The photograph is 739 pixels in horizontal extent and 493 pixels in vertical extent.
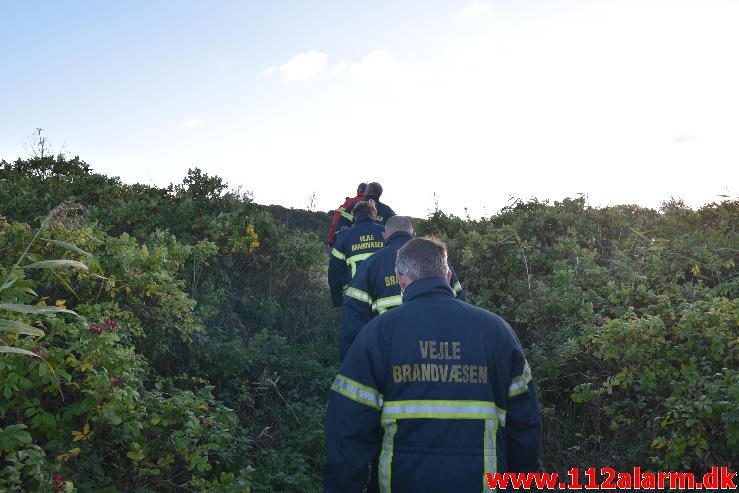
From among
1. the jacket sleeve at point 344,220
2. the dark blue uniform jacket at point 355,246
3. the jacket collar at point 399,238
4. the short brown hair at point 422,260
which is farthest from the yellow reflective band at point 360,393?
→ the jacket sleeve at point 344,220

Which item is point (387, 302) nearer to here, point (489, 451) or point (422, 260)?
point (422, 260)

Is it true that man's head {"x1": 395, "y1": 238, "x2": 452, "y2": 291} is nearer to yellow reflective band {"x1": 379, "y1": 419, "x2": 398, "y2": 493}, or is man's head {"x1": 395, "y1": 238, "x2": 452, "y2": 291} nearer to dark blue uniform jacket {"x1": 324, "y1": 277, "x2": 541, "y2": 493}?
dark blue uniform jacket {"x1": 324, "y1": 277, "x2": 541, "y2": 493}

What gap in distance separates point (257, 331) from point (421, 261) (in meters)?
6.58

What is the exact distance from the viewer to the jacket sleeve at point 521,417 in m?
3.26

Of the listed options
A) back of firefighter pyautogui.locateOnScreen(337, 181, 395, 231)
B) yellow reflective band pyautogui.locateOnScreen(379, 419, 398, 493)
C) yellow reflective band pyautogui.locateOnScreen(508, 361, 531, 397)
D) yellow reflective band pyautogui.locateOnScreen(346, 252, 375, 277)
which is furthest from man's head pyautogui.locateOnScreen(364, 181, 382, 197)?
yellow reflective band pyautogui.locateOnScreen(379, 419, 398, 493)

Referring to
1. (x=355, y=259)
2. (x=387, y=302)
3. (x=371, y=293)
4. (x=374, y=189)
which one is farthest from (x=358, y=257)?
(x=374, y=189)

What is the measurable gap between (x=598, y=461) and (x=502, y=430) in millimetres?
2935

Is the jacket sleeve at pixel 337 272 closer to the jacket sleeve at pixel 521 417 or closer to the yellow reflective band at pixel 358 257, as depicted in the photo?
the yellow reflective band at pixel 358 257

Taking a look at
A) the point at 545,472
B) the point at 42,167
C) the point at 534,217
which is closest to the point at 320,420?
the point at 545,472

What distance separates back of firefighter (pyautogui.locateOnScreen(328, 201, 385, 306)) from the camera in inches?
288

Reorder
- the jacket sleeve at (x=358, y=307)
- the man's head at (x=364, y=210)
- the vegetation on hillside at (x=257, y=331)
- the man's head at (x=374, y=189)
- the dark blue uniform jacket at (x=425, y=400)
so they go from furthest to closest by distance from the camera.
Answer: the man's head at (x=374, y=189) < the man's head at (x=364, y=210) < the jacket sleeve at (x=358, y=307) < the vegetation on hillside at (x=257, y=331) < the dark blue uniform jacket at (x=425, y=400)

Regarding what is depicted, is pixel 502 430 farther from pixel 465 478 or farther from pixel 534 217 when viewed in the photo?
pixel 534 217

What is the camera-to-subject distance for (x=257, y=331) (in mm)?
9500

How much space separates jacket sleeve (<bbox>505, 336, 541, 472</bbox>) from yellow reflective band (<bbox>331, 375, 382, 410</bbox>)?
0.69m
